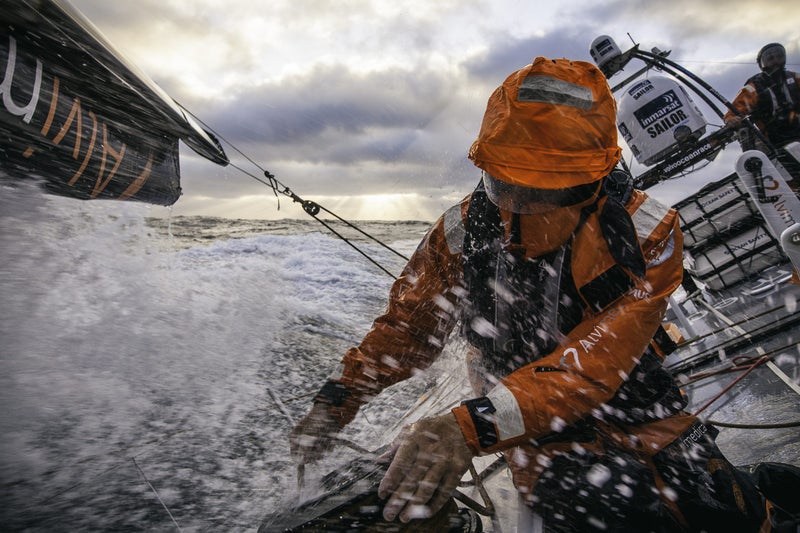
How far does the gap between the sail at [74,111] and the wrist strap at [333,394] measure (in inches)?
103

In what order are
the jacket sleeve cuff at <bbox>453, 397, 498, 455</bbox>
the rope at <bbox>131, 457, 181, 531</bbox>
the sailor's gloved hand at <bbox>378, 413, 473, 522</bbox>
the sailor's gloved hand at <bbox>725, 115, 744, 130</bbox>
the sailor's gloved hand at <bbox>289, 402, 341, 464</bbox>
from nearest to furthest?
1. the sailor's gloved hand at <bbox>378, 413, 473, 522</bbox>
2. the jacket sleeve cuff at <bbox>453, 397, 498, 455</bbox>
3. the sailor's gloved hand at <bbox>289, 402, 341, 464</bbox>
4. the rope at <bbox>131, 457, 181, 531</bbox>
5. the sailor's gloved hand at <bbox>725, 115, 744, 130</bbox>

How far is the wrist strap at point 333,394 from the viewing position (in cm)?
174

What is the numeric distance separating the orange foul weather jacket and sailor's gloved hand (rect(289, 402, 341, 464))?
6 centimetres

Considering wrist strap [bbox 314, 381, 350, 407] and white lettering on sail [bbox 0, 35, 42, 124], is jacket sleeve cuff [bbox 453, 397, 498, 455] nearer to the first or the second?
wrist strap [bbox 314, 381, 350, 407]

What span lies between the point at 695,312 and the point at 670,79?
3043mm

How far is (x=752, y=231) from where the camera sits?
5426 millimetres

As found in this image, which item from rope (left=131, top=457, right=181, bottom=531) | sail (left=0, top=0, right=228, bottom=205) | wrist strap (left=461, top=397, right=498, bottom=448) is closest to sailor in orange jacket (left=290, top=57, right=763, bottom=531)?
wrist strap (left=461, top=397, right=498, bottom=448)

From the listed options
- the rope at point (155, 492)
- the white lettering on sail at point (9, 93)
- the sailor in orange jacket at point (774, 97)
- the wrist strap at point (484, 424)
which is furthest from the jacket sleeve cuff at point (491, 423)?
the sailor in orange jacket at point (774, 97)

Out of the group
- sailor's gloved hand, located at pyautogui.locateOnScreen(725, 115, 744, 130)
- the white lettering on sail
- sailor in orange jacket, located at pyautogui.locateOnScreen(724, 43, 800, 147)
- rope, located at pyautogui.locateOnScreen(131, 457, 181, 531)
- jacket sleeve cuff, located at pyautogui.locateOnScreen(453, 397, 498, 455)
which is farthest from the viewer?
sailor in orange jacket, located at pyautogui.locateOnScreen(724, 43, 800, 147)

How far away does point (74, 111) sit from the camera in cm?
329

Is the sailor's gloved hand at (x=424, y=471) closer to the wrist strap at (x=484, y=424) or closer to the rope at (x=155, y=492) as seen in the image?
the wrist strap at (x=484, y=424)

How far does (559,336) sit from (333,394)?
0.93 metres

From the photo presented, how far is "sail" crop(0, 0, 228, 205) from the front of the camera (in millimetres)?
2693

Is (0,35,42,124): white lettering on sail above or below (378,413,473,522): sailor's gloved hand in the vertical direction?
above
